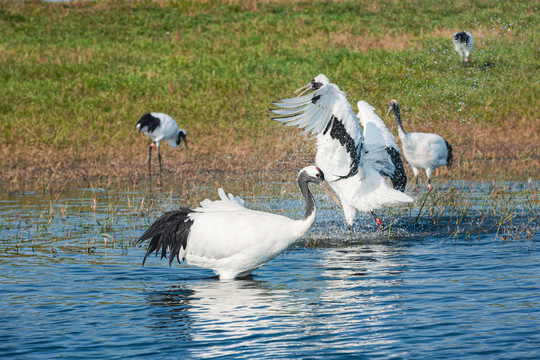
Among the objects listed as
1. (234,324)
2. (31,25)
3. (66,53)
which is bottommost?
(234,324)

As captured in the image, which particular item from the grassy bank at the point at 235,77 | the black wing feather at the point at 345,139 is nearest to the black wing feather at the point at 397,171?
the black wing feather at the point at 345,139

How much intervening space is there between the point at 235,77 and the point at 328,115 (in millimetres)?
17830

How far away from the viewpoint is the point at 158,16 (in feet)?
118

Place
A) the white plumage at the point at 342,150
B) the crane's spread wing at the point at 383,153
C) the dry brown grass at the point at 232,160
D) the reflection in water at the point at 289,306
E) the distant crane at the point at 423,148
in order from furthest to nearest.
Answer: the dry brown grass at the point at 232,160, the distant crane at the point at 423,148, the crane's spread wing at the point at 383,153, the white plumage at the point at 342,150, the reflection in water at the point at 289,306

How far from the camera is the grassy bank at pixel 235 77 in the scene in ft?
58.7

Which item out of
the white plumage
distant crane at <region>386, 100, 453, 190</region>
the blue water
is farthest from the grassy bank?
the blue water

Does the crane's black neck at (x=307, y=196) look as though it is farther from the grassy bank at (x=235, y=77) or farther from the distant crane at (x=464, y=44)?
the distant crane at (x=464, y=44)

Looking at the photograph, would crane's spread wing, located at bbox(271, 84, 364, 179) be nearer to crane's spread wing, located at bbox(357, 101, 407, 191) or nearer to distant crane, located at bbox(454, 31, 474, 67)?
crane's spread wing, located at bbox(357, 101, 407, 191)

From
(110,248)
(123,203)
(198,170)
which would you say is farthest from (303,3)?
(110,248)

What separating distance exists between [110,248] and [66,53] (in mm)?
22139

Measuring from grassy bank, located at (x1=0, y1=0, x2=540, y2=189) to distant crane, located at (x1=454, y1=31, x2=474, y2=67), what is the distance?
1.93 ft

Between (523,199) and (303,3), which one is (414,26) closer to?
(303,3)

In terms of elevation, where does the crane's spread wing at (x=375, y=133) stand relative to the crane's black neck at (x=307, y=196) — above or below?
above

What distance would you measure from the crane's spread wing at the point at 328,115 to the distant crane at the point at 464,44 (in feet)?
50.0
